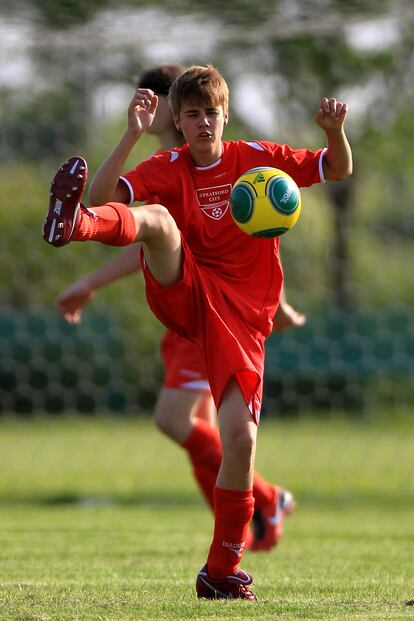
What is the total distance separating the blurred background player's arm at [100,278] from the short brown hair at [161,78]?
821 millimetres

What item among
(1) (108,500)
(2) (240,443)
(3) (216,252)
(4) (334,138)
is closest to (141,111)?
(3) (216,252)

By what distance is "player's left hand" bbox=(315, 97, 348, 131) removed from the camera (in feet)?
14.7

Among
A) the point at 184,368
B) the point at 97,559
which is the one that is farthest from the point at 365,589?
the point at 184,368

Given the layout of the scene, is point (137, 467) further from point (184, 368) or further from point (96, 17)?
point (184, 368)

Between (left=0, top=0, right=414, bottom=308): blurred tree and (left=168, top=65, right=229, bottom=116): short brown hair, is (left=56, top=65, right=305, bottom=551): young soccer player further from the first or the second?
(left=0, top=0, right=414, bottom=308): blurred tree

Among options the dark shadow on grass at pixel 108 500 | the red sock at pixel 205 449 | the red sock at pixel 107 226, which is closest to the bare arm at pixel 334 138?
the red sock at pixel 107 226

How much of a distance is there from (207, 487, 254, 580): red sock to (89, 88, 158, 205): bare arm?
3.74 feet

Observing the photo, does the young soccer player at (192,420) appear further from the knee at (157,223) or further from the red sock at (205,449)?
the knee at (157,223)

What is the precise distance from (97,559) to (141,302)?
30.8ft

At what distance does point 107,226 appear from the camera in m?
4.04

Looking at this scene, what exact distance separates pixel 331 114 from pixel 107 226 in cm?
102

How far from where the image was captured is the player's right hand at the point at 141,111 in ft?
14.4

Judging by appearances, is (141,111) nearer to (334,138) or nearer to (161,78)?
(334,138)

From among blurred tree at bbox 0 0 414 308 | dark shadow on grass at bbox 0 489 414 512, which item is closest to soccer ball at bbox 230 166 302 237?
dark shadow on grass at bbox 0 489 414 512
